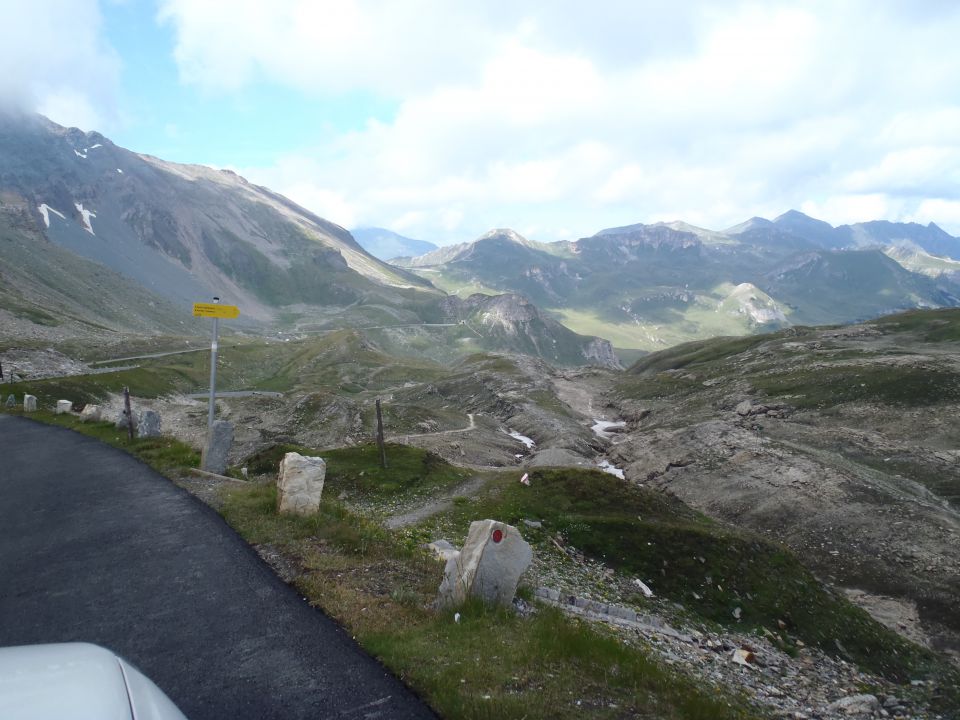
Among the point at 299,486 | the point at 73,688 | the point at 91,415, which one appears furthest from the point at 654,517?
the point at 91,415

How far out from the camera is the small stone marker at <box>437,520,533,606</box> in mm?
13352

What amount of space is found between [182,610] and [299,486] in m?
6.41

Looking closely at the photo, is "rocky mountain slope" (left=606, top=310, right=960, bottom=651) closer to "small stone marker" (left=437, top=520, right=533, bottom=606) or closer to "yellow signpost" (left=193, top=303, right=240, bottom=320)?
"small stone marker" (left=437, top=520, right=533, bottom=606)

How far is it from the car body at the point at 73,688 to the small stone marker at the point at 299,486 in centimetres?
1284

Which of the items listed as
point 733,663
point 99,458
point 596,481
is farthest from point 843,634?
point 99,458

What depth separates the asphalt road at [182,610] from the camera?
915 cm

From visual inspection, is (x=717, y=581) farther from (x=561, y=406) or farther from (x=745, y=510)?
(x=561, y=406)

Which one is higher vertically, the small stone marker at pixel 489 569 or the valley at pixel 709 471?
the small stone marker at pixel 489 569

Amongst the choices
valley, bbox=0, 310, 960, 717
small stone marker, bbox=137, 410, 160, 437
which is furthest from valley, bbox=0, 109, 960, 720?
small stone marker, bbox=137, 410, 160, 437

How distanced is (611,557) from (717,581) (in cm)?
606

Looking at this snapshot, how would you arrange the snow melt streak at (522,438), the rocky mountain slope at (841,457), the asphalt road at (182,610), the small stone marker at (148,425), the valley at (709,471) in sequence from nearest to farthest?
the asphalt road at (182,610)
the valley at (709,471)
the small stone marker at (148,425)
the rocky mountain slope at (841,457)
the snow melt streak at (522,438)

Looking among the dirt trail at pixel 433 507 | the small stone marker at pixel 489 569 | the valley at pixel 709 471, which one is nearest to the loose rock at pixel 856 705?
the valley at pixel 709 471

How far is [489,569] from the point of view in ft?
44.4

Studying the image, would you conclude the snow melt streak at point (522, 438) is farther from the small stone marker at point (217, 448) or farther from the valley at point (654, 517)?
the small stone marker at point (217, 448)
